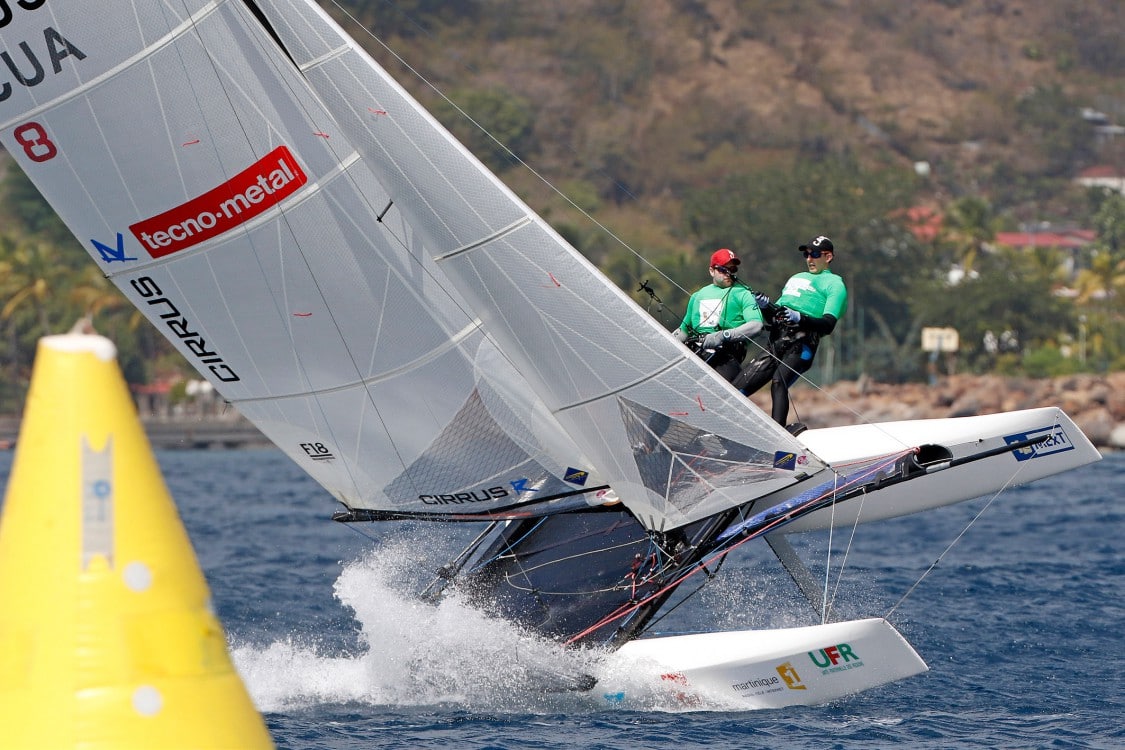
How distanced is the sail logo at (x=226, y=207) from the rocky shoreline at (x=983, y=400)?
119 ft

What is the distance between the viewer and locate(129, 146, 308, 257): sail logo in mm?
9672

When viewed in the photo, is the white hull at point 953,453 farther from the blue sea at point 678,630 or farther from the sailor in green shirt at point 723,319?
the sailor in green shirt at point 723,319

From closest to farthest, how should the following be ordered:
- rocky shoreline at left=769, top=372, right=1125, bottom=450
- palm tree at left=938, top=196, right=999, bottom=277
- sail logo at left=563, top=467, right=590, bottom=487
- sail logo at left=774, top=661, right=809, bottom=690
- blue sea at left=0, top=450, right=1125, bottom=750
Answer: blue sea at left=0, top=450, right=1125, bottom=750 → sail logo at left=774, top=661, right=809, bottom=690 → sail logo at left=563, top=467, right=590, bottom=487 → rocky shoreline at left=769, top=372, right=1125, bottom=450 → palm tree at left=938, top=196, right=999, bottom=277

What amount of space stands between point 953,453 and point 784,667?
1.96 meters

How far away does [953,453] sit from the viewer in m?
10.5

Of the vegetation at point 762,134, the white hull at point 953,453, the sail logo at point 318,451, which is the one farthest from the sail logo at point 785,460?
the vegetation at point 762,134

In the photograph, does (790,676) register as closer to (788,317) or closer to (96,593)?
(788,317)

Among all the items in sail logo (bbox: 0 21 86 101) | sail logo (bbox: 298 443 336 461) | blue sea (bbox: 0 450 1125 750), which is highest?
sail logo (bbox: 0 21 86 101)

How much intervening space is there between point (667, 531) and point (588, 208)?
9013cm

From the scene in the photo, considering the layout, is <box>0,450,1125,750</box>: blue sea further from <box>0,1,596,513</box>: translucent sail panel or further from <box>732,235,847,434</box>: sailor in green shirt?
<box>732,235,847,434</box>: sailor in green shirt

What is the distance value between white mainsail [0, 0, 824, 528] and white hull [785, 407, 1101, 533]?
0.80m

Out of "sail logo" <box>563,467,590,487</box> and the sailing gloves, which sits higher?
the sailing gloves

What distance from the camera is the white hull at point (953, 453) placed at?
1049cm

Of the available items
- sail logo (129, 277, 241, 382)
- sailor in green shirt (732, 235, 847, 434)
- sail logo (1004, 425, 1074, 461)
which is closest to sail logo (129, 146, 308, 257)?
sail logo (129, 277, 241, 382)
